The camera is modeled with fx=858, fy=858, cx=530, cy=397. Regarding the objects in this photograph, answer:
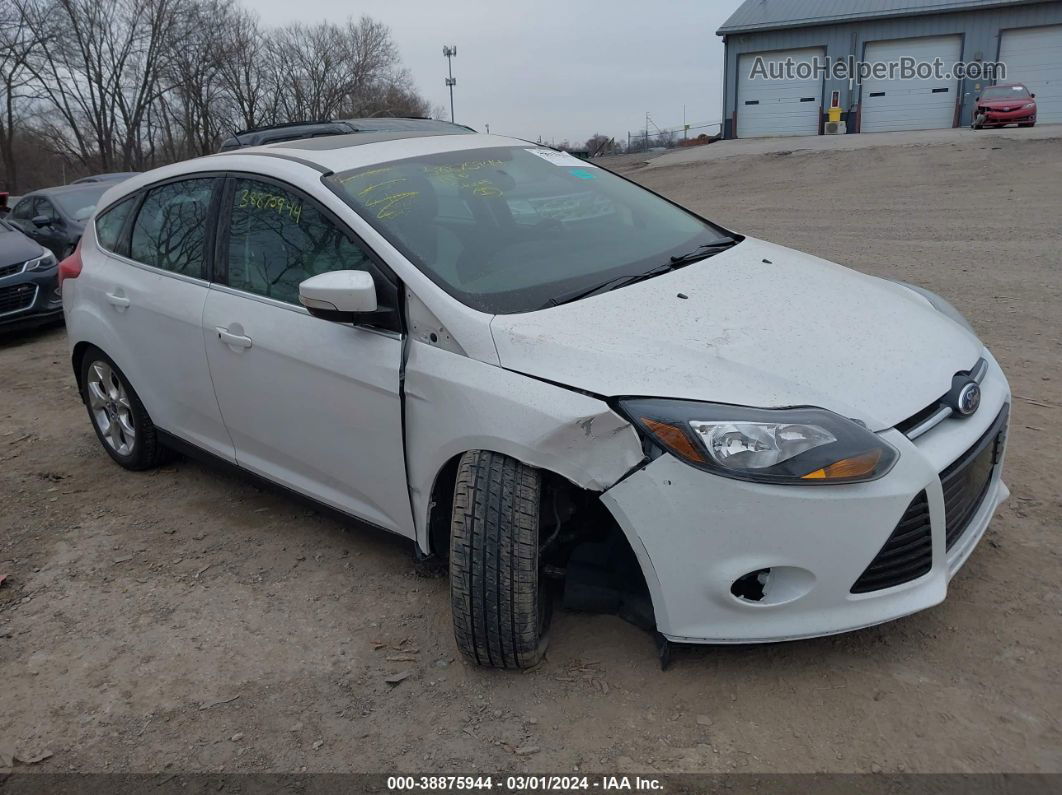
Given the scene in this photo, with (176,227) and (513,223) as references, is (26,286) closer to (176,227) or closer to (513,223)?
(176,227)

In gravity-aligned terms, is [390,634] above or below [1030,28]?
below

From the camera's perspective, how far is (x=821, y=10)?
29.3 m

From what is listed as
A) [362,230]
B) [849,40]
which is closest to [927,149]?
[849,40]

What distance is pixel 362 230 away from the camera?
300cm

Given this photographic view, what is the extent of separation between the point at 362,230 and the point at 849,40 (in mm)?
30428

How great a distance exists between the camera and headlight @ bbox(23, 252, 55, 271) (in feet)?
27.7

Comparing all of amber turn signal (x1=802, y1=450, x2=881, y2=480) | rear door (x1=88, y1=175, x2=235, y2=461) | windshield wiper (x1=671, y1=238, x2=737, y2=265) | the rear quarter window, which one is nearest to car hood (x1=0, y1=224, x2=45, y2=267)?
the rear quarter window

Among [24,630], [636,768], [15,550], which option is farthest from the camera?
[15,550]

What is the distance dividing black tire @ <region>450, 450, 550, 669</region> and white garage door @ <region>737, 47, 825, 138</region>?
30.4 meters

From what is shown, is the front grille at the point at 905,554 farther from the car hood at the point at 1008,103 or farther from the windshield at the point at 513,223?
the car hood at the point at 1008,103

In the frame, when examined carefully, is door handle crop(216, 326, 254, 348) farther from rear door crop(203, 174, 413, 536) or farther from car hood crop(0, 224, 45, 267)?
car hood crop(0, 224, 45, 267)

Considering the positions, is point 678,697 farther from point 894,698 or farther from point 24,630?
point 24,630

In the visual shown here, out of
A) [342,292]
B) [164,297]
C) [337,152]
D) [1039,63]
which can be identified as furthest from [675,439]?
[1039,63]

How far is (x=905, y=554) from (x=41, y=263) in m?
8.74
